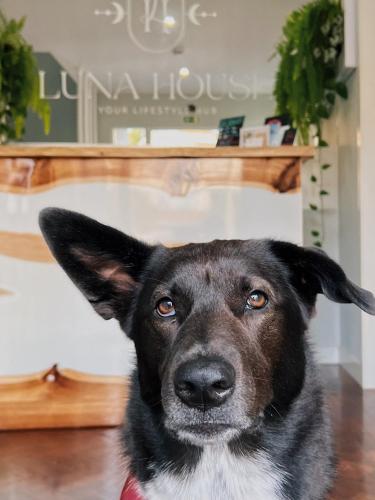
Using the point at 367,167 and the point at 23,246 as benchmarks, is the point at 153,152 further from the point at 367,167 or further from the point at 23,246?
the point at 367,167

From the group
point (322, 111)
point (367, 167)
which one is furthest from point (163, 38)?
point (367, 167)

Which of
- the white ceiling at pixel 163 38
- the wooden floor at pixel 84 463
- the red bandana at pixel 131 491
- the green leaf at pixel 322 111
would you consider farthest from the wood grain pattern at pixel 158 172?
the white ceiling at pixel 163 38

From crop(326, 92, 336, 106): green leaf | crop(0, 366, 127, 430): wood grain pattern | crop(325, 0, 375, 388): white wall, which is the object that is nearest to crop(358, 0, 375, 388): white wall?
crop(325, 0, 375, 388): white wall

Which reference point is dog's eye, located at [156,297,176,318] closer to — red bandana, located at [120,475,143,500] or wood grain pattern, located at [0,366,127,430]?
red bandana, located at [120,475,143,500]

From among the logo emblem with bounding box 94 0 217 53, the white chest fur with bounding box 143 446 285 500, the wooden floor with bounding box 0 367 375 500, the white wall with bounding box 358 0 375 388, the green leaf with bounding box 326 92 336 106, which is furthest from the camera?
the logo emblem with bounding box 94 0 217 53

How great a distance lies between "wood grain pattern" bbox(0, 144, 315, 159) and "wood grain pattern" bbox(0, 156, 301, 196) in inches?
1.0

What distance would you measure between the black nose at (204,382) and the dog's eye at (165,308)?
0.78 feet

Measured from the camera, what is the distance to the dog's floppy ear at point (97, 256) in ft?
4.56

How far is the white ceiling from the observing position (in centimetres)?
435

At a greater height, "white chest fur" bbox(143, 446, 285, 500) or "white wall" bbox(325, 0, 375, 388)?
"white wall" bbox(325, 0, 375, 388)

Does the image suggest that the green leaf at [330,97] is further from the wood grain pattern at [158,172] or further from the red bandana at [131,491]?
the red bandana at [131,491]

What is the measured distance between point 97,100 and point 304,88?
1.53 meters

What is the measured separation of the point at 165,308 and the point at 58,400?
1.53 m

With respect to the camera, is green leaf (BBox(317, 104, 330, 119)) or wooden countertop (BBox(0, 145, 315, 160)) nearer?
wooden countertop (BBox(0, 145, 315, 160))
